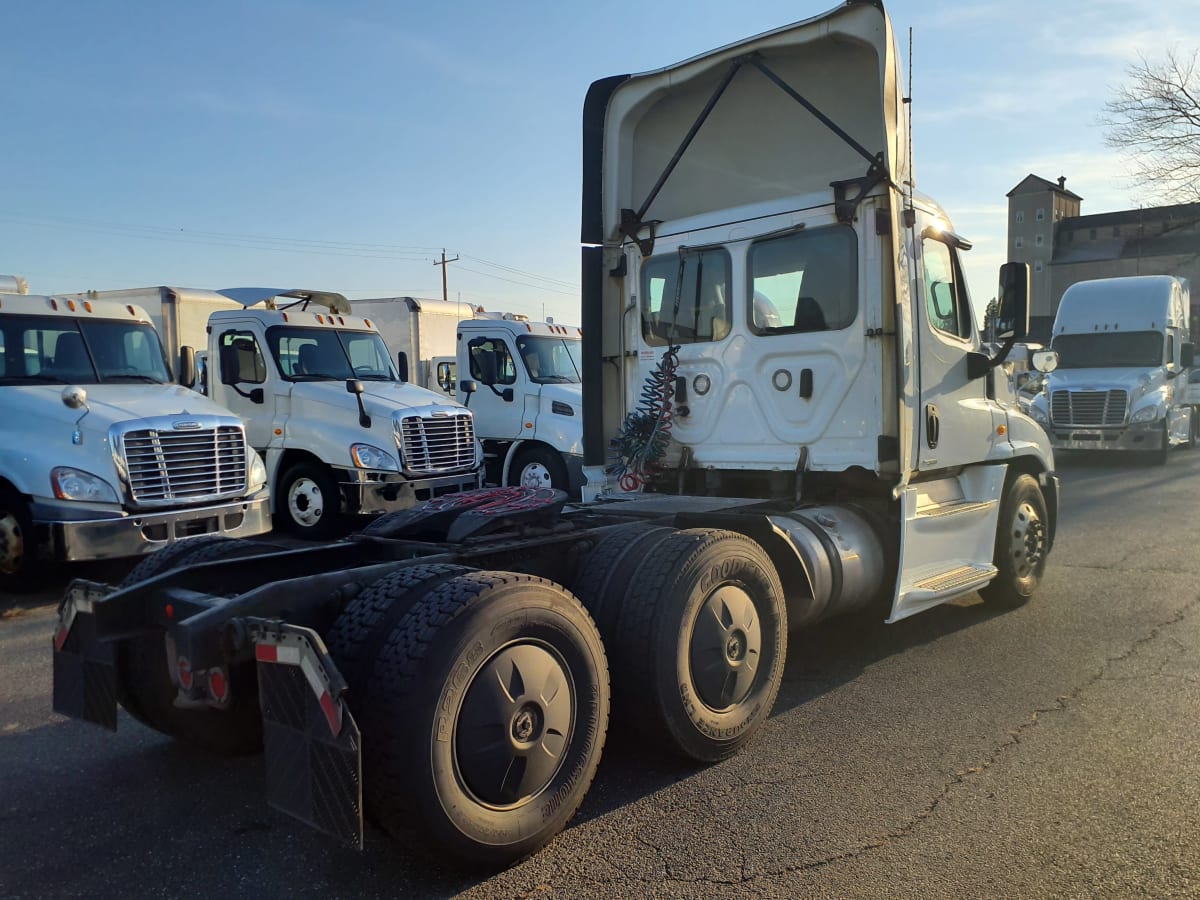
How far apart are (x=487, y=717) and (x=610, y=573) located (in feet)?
3.65

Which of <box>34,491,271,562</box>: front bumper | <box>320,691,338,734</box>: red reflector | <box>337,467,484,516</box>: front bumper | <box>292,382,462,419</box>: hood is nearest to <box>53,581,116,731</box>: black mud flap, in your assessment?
<box>320,691,338,734</box>: red reflector

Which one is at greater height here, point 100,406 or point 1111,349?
point 1111,349

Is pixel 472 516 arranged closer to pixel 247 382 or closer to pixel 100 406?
pixel 100 406

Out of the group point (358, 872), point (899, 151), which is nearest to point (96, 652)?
point (358, 872)

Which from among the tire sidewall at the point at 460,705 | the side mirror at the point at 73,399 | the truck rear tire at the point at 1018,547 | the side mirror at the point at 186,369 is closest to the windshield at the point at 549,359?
the side mirror at the point at 186,369

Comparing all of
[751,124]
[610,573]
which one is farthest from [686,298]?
[610,573]

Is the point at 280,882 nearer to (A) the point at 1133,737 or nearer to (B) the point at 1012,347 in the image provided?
(A) the point at 1133,737

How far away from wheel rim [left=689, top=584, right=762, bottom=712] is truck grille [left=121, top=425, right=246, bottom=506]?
542 centimetres

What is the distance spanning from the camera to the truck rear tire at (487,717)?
285 centimetres

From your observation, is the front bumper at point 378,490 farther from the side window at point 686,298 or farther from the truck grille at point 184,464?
the side window at point 686,298

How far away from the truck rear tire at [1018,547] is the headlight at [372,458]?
6.16 m

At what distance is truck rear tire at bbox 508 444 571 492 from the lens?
1247cm

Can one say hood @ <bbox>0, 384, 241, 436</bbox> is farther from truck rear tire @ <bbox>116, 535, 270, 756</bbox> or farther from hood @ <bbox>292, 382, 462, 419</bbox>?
truck rear tire @ <bbox>116, 535, 270, 756</bbox>

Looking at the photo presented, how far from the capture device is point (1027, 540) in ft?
21.9
